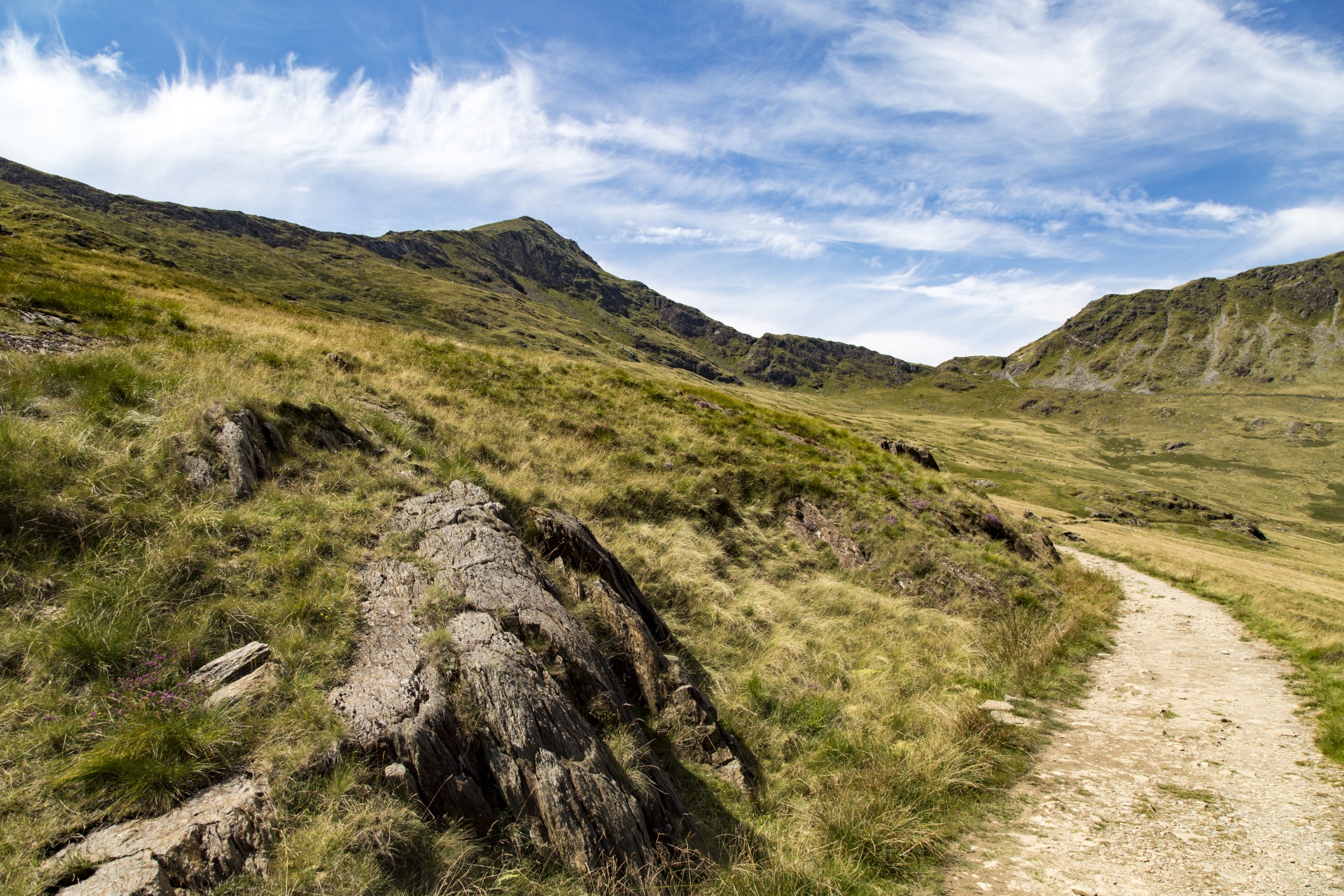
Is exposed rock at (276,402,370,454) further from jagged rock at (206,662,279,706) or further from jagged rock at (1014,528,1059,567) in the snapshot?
jagged rock at (1014,528,1059,567)

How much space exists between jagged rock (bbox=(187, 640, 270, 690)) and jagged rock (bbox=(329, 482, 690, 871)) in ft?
2.92

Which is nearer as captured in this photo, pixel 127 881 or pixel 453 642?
pixel 127 881

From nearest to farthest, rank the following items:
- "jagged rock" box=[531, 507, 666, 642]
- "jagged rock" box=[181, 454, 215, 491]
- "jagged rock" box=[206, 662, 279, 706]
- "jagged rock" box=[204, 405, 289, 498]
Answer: "jagged rock" box=[206, 662, 279, 706] < "jagged rock" box=[181, 454, 215, 491] < "jagged rock" box=[204, 405, 289, 498] < "jagged rock" box=[531, 507, 666, 642]

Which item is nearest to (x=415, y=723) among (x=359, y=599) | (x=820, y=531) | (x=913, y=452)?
(x=359, y=599)

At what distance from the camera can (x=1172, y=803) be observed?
743cm

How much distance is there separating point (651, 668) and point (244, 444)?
23.9ft

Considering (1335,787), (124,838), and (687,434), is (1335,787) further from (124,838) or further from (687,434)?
(687,434)

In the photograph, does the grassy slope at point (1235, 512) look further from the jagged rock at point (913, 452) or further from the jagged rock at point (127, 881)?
the jagged rock at point (127, 881)

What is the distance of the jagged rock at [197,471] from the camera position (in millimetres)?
7426

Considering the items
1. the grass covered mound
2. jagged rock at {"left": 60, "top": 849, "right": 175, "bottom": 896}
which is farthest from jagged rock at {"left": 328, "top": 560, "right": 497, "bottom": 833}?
jagged rock at {"left": 60, "top": 849, "right": 175, "bottom": 896}

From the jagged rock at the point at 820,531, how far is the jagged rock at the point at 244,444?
545 inches

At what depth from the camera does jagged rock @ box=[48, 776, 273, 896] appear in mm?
3461

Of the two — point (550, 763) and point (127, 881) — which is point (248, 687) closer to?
point (127, 881)

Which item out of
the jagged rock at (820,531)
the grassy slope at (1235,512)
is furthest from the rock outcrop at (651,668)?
the grassy slope at (1235,512)
